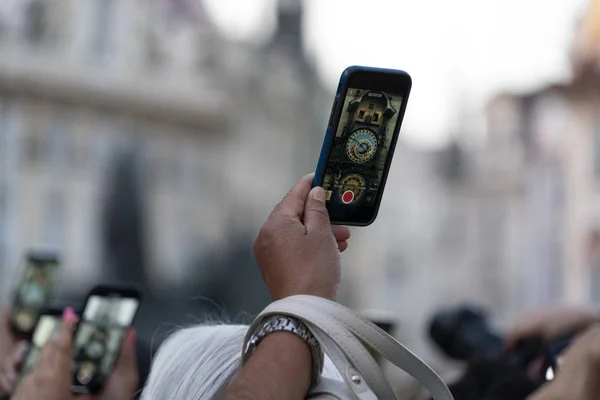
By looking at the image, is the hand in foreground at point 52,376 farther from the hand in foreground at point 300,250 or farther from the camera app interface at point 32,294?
the camera app interface at point 32,294

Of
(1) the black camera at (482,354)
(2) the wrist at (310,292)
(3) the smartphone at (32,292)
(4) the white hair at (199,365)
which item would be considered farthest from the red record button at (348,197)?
(3) the smartphone at (32,292)

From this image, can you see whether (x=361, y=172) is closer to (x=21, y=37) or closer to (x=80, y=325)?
(x=80, y=325)

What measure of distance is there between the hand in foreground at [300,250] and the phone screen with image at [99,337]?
123 centimetres

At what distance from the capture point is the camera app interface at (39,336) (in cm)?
352

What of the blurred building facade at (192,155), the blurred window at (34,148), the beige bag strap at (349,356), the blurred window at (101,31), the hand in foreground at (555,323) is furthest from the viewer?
the blurred window at (101,31)

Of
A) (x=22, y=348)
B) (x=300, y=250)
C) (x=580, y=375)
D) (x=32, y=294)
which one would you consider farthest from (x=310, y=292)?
(x=32, y=294)

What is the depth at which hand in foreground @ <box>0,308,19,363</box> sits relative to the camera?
3.98m

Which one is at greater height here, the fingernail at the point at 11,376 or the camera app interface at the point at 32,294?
the camera app interface at the point at 32,294

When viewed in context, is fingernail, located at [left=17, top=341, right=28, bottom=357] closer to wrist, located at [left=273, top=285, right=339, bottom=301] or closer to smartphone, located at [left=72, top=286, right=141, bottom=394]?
smartphone, located at [left=72, top=286, right=141, bottom=394]

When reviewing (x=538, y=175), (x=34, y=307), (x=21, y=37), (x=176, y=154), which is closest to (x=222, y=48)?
(x=176, y=154)

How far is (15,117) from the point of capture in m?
36.2

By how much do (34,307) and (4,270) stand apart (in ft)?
101

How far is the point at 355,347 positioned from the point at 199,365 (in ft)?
1.22

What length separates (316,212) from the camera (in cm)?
213
